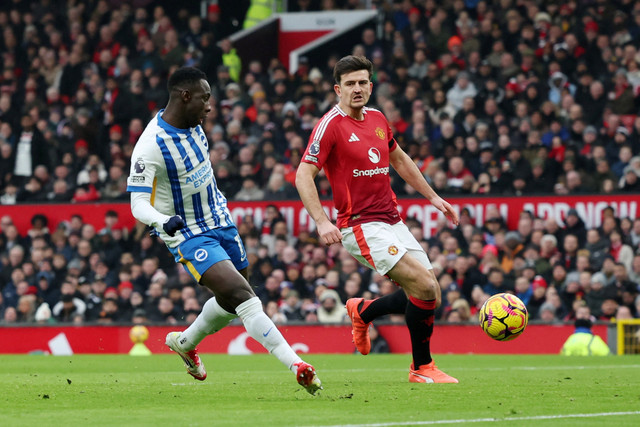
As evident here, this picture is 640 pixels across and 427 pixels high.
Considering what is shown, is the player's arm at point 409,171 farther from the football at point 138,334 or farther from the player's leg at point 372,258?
the football at point 138,334

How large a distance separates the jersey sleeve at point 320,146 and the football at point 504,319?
201 centimetres

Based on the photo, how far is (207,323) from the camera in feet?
29.8

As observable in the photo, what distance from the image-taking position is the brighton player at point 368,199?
912 cm

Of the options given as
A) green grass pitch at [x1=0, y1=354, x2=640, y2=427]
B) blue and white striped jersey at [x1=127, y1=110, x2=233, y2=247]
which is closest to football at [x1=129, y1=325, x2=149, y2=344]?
green grass pitch at [x1=0, y1=354, x2=640, y2=427]

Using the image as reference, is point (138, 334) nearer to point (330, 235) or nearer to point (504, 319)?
point (504, 319)

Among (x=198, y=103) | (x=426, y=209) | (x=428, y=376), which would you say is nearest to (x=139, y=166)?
(x=198, y=103)

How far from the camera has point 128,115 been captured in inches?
893

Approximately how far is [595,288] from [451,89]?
5261 mm

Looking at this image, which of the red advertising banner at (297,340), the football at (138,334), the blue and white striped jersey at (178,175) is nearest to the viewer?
the blue and white striped jersey at (178,175)

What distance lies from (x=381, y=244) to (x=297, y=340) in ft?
28.3

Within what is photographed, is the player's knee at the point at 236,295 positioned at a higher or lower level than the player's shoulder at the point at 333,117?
lower

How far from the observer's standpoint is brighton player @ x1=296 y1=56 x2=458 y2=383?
29.9 feet

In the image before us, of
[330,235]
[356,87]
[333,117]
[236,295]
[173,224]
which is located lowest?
[236,295]

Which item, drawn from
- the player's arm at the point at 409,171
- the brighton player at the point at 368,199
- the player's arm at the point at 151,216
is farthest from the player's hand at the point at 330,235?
the player's arm at the point at 409,171
